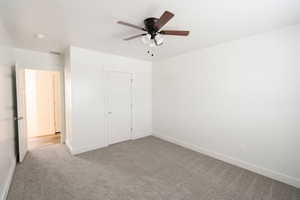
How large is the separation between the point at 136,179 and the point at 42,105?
434 cm

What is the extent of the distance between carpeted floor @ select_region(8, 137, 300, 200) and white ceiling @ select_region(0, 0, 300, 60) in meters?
2.46

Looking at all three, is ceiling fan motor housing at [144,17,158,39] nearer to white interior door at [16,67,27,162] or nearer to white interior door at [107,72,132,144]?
white interior door at [107,72,132,144]

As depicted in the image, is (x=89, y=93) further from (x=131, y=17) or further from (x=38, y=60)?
(x=131, y=17)

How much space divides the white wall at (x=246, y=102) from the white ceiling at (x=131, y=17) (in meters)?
0.34

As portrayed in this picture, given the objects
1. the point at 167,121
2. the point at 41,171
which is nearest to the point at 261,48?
the point at 167,121

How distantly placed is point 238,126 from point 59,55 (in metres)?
4.65

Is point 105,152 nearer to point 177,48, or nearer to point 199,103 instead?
point 199,103

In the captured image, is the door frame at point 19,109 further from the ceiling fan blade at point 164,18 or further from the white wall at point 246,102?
the white wall at point 246,102

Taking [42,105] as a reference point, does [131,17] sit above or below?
above

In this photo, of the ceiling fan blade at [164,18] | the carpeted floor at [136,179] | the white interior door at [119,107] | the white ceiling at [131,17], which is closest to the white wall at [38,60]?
the white ceiling at [131,17]

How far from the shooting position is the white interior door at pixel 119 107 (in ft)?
12.6

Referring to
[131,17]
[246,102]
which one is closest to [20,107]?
[131,17]

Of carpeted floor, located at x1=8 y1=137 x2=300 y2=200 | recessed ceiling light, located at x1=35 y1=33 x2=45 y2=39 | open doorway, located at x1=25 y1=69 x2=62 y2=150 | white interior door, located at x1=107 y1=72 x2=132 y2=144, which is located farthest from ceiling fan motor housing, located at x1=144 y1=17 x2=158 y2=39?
open doorway, located at x1=25 y1=69 x2=62 y2=150

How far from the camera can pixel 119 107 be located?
402 centimetres
